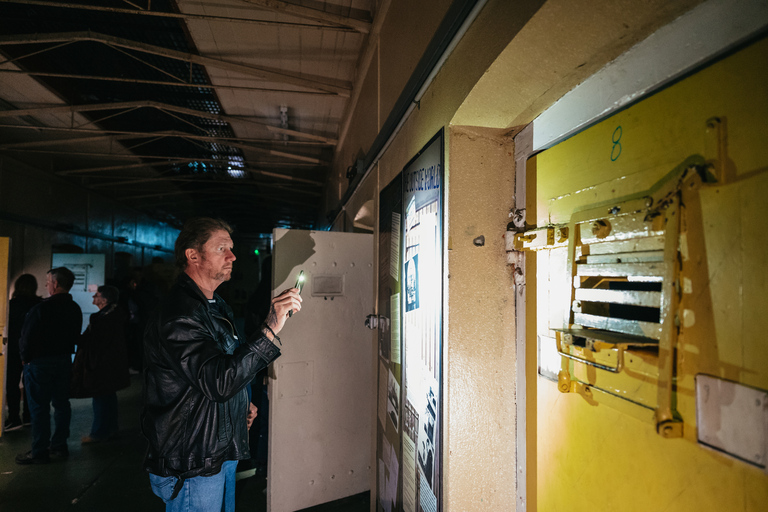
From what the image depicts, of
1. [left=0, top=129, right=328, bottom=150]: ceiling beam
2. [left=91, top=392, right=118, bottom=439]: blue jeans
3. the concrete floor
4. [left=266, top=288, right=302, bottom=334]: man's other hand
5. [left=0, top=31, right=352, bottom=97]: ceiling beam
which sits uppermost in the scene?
[left=0, top=31, right=352, bottom=97]: ceiling beam

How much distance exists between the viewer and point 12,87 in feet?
13.9

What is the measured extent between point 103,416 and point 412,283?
462 centimetres

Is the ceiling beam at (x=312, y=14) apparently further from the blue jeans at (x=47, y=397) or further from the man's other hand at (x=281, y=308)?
the blue jeans at (x=47, y=397)

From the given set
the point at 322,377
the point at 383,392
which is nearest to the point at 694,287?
the point at 383,392

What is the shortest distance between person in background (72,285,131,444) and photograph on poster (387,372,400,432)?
3790 millimetres

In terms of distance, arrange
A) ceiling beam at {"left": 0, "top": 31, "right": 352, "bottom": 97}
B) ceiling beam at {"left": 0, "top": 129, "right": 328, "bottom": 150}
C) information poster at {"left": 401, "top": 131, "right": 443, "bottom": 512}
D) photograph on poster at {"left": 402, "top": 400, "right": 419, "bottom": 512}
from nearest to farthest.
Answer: information poster at {"left": 401, "top": 131, "right": 443, "bottom": 512} → photograph on poster at {"left": 402, "top": 400, "right": 419, "bottom": 512} → ceiling beam at {"left": 0, "top": 31, "right": 352, "bottom": 97} → ceiling beam at {"left": 0, "top": 129, "right": 328, "bottom": 150}

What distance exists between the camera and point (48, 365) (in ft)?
12.7

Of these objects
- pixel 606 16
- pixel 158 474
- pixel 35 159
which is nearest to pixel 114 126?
pixel 35 159

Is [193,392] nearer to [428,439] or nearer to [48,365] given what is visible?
[428,439]

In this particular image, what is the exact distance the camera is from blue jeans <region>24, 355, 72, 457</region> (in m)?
3.76

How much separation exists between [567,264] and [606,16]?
0.75 m

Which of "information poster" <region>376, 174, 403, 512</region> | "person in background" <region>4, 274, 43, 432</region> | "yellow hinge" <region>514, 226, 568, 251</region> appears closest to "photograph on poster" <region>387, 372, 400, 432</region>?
"information poster" <region>376, 174, 403, 512</region>

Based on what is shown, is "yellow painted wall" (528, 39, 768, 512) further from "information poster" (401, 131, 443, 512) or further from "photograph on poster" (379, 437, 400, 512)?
"photograph on poster" (379, 437, 400, 512)

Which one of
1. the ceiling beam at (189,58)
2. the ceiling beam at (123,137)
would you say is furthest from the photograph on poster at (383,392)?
the ceiling beam at (123,137)
